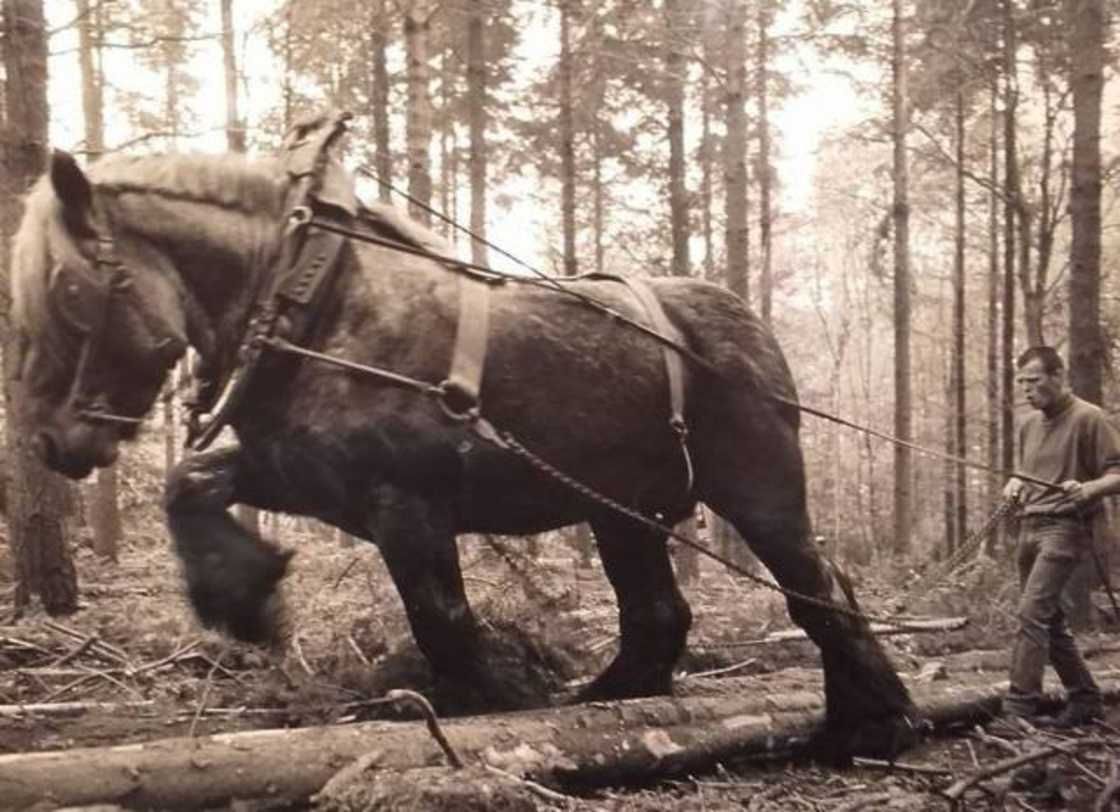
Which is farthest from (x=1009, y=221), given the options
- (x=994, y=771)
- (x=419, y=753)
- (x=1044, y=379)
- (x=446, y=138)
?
(x=419, y=753)

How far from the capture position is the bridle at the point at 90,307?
3.99 m

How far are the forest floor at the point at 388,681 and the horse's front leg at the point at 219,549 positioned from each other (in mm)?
344

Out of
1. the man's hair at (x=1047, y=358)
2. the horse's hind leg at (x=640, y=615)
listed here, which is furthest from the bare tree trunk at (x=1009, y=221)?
the horse's hind leg at (x=640, y=615)

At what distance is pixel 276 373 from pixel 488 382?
2.84 ft

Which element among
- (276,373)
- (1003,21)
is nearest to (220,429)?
(276,373)

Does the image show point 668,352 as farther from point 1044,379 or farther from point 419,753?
point 1044,379

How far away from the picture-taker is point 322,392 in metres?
4.25

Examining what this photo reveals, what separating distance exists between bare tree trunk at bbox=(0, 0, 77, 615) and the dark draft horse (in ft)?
11.4

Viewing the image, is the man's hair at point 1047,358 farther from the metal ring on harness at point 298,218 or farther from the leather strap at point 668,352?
the metal ring on harness at point 298,218

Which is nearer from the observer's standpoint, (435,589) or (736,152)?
(435,589)

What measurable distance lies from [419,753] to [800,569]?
225cm

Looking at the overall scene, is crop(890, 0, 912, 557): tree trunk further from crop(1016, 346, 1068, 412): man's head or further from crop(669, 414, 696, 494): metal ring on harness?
crop(669, 414, 696, 494): metal ring on harness

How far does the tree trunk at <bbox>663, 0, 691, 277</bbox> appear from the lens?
1532 centimetres

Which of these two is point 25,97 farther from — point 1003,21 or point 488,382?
point 1003,21
